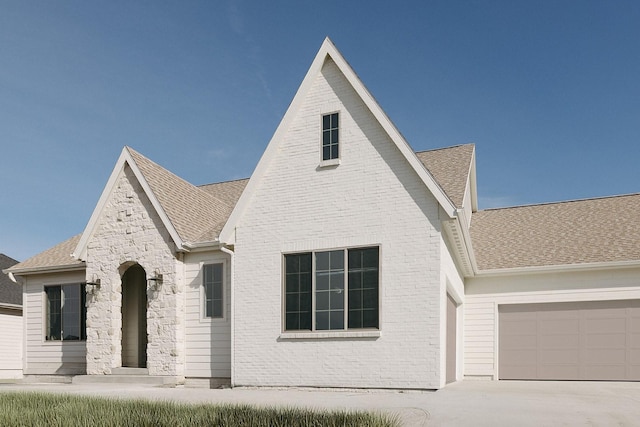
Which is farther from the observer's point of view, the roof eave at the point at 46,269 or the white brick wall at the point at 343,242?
the roof eave at the point at 46,269

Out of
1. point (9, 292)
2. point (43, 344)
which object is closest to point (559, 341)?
point (43, 344)

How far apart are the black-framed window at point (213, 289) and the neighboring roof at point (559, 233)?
860 cm

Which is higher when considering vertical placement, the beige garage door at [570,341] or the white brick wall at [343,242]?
the white brick wall at [343,242]

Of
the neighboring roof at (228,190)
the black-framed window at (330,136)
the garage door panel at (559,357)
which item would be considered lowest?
the garage door panel at (559,357)

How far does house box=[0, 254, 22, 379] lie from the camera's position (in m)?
27.7

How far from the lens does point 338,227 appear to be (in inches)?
585

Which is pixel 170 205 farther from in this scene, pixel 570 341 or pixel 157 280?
pixel 570 341

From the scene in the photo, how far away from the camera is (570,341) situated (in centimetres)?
1842

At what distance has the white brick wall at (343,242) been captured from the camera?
13758 mm

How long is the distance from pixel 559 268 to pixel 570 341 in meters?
2.39

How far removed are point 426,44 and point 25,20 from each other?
34.6 ft

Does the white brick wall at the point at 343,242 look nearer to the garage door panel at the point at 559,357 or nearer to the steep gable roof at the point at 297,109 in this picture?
the steep gable roof at the point at 297,109

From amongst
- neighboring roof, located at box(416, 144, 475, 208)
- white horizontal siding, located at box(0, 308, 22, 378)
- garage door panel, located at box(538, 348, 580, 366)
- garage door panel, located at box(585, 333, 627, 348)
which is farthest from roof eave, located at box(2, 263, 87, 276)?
garage door panel, located at box(585, 333, 627, 348)

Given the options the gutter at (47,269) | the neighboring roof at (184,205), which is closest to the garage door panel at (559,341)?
the neighboring roof at (184,205)
